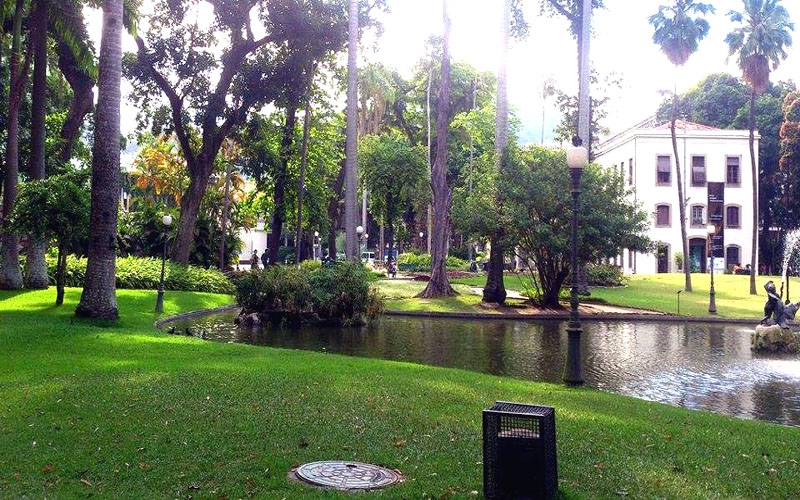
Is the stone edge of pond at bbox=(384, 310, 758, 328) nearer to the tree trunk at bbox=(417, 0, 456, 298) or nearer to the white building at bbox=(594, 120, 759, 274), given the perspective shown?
the tree trunk at bbox=(417, 0, 456, 298)

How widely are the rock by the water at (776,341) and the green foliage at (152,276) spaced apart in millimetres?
19929

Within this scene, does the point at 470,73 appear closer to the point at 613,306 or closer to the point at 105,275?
the point at 613,306

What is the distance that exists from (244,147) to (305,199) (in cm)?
639

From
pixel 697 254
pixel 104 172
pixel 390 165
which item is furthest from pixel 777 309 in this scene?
pixel 697 254

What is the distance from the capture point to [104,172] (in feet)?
56.6

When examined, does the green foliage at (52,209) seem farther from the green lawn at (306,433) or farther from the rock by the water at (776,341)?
the rock by the water at (776,341)

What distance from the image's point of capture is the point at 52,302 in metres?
21.2

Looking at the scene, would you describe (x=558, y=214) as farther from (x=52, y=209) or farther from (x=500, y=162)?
(x=52, y=209)

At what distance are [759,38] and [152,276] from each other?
3274cm

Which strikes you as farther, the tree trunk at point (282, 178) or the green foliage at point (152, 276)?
the tree trunk at point (282, 178)

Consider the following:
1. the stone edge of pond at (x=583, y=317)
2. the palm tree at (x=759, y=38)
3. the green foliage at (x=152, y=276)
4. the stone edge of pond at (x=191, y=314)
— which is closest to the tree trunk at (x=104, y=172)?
the stone edge of pond at (x=191, y=314)

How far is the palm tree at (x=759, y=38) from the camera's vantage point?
38.0 meters

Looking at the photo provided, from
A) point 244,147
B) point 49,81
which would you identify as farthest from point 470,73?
point 49,81

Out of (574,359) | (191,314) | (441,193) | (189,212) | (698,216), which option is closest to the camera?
(574,359)
